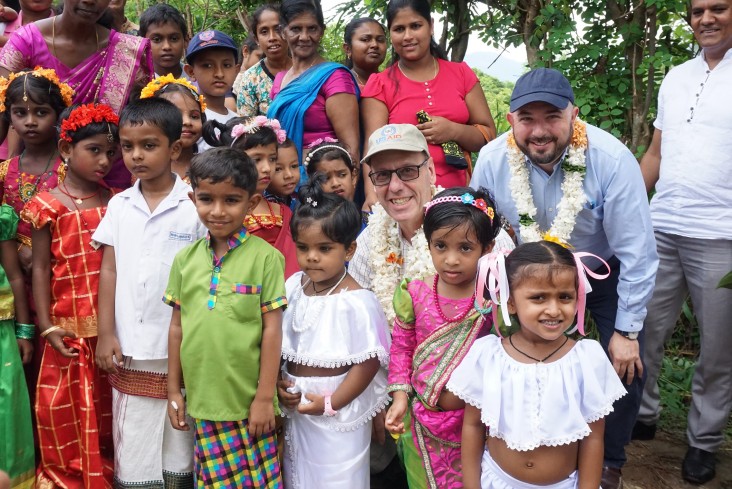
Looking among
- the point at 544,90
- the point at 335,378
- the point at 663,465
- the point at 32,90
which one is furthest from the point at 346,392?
the point at 663,465

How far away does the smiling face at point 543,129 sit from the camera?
307 cm

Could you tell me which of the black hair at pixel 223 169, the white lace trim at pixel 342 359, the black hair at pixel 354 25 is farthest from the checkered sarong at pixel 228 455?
the black hair at pixel 354 25

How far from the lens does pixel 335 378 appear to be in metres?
2.81

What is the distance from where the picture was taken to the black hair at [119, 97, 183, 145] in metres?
3.02

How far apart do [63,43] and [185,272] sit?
171 cm

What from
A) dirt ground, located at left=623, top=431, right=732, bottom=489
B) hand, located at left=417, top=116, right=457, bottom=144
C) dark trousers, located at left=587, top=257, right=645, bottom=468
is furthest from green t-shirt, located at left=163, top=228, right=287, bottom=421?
dirt ground, located at left=623, top=431, right=732, bottom=489

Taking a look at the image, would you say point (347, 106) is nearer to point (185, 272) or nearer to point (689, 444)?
point (185, 272)

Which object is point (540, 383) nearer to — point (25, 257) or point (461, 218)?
point (461, 218)

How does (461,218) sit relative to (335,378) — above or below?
above

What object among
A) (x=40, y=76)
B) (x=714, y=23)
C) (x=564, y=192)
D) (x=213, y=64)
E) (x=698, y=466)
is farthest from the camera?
(x=213, y=64)

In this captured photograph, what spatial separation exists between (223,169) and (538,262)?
1267 millimetres

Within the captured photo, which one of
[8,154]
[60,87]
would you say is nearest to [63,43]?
[60,87]

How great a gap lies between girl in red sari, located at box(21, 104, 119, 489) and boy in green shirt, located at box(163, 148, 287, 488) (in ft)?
1.89

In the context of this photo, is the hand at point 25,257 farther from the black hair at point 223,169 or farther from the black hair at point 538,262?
the black hair at point 538,262
